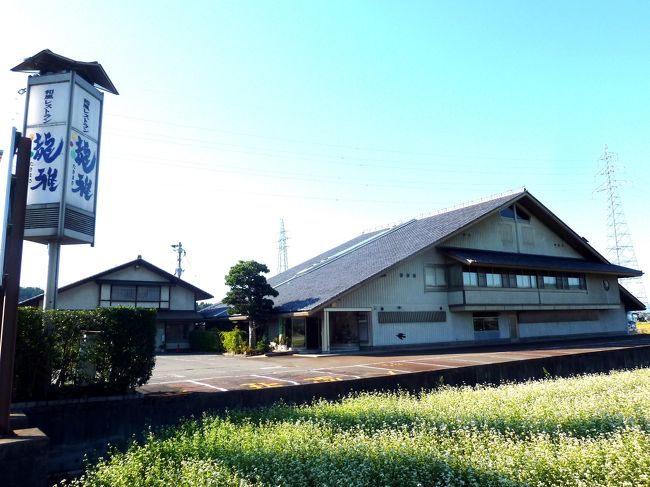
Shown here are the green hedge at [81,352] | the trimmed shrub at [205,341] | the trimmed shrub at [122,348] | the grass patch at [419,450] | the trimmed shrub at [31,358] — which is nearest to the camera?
the grass patch at [419,450]

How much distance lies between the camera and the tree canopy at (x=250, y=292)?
24.6m

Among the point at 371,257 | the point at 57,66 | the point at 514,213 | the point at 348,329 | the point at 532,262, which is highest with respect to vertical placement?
the point at 514,213

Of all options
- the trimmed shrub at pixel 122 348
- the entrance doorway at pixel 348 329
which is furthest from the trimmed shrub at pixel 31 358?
the entrance doorway at pixel 348 329

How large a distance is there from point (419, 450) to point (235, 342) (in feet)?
71.0

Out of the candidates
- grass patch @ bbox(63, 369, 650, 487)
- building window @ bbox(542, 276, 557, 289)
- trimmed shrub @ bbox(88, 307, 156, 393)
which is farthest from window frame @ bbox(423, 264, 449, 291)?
trimmed shrub @ bbox(88, 307, 156, 393)

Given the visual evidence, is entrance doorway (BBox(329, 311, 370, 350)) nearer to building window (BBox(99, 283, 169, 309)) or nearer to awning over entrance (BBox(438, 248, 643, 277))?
awning over entrance (BBox(438, 248, 643, 277))

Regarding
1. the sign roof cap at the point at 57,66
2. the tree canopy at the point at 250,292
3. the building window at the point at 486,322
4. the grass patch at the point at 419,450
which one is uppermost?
the sign roof cap at the point at 57,66

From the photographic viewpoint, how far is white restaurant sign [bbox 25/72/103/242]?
32.9ft

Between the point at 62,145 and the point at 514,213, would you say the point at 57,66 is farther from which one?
the point at 514,213

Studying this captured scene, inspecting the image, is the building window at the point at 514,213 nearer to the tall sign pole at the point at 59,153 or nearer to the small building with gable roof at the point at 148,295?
the small building with gable roof at the point at 148,295

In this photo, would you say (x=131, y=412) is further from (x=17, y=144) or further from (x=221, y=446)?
(x=17, y=144)

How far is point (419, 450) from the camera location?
561cm

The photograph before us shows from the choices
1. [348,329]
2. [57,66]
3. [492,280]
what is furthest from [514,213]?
[57,66]

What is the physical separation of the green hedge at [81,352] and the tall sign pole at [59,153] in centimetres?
162
